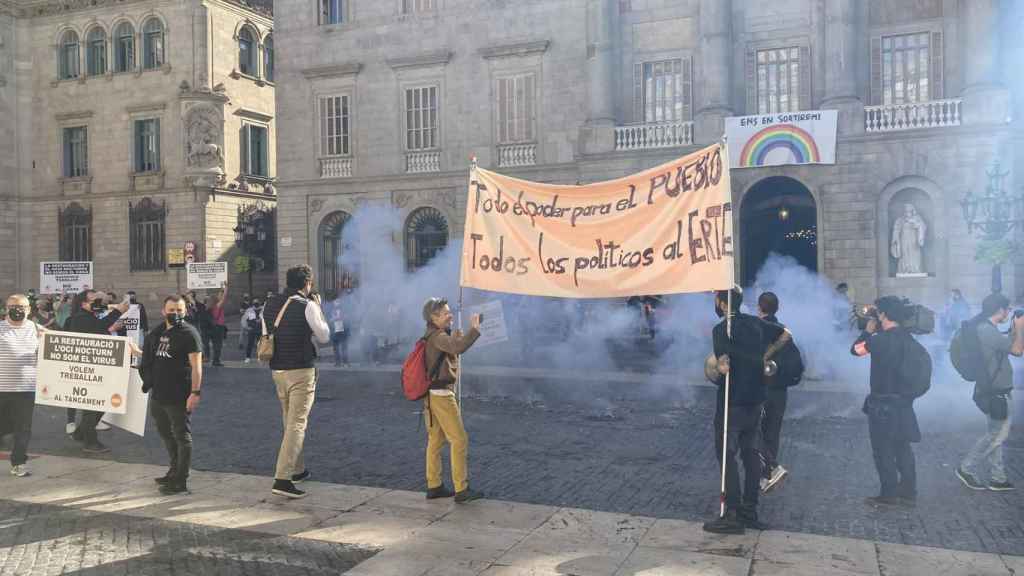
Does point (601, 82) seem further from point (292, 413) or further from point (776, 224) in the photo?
point (292, 413)

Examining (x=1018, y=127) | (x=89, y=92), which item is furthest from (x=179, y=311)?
(x=89, y=92)

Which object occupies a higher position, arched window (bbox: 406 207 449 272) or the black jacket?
arched window (bbox: 406 207 449 272)

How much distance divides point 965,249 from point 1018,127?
323cm

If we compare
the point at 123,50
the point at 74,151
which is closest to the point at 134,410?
the point at 123,50

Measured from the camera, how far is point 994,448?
7.25 m

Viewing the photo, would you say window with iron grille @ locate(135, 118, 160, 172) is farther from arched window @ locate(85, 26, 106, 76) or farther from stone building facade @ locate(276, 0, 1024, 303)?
stone building facade @ locate(276, 0, 1024, 303)

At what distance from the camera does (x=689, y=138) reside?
74.4 feet

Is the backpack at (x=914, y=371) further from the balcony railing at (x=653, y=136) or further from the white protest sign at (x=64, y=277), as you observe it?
the white protest sign at (x=64, y=277)

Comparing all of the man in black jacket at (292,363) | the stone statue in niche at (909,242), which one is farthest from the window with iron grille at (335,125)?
the man in black jacket at (292,363)

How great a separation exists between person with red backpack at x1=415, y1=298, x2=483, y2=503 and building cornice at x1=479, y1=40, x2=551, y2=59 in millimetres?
19155

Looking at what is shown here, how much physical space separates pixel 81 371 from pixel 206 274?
13.9 meters

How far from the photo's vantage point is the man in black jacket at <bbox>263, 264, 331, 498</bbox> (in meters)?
7.25

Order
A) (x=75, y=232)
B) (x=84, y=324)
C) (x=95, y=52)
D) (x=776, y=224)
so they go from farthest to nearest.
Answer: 1. (x=75, y=232)
2. (x=95, y=52)
3. (x=776, y=224)
4. (x=84, y=324)

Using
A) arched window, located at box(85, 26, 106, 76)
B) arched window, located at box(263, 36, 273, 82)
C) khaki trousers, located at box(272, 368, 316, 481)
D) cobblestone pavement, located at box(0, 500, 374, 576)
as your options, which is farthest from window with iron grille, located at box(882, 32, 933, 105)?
arched window, located at box(85, 26, 106, 76)
